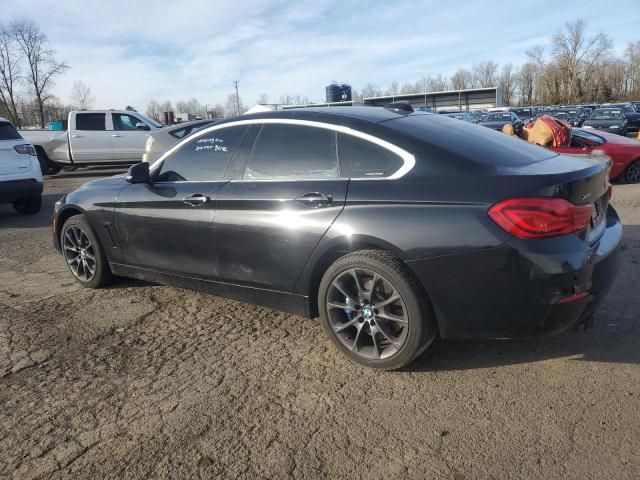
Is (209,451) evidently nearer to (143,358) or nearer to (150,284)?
(143,358)

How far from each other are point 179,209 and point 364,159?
1574 mm

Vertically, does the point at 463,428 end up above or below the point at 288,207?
below

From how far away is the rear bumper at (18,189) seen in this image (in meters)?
8.34

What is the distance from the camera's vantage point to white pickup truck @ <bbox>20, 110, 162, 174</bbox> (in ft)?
51.4

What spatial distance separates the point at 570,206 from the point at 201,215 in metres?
2.44

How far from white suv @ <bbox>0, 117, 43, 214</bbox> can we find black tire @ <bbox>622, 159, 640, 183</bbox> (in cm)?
1106

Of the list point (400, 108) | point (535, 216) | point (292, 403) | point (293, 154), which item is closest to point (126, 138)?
point (400, 108)

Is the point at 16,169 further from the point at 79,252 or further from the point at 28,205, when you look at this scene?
the point at 79,252

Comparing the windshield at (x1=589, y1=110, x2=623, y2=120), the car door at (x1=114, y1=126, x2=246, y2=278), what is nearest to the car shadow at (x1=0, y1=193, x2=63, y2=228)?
the car door at (x1=114, y1=126, x2=246, y2=278)

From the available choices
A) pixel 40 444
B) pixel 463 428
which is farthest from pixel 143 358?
pixel 463 428

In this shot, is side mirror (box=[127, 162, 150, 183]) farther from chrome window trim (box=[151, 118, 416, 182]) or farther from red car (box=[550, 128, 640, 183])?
red car (box=[550, 128, 640, 183])

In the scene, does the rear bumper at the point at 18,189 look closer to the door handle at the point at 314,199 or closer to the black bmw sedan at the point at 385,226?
the black bmw sedan at the point at 385,226

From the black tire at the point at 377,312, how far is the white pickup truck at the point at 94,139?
1431 centimetres

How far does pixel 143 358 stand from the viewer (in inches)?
134
